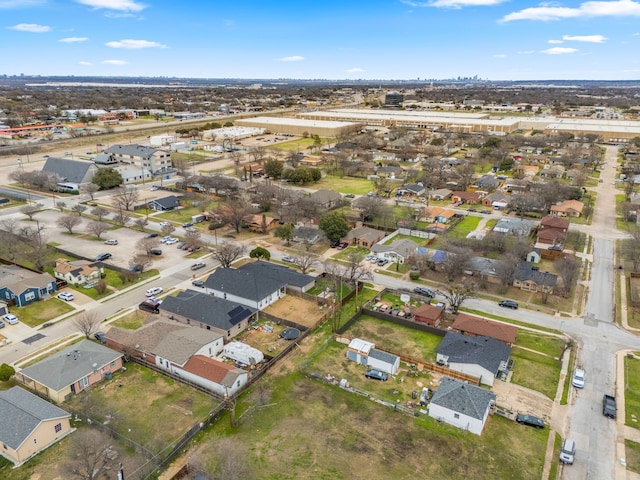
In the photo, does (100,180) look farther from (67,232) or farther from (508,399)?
(508,399)

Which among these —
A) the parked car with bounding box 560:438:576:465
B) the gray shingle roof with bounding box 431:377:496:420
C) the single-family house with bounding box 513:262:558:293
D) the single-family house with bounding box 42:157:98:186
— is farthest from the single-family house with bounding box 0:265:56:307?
the single-family house with bounding box 513:262:558:293

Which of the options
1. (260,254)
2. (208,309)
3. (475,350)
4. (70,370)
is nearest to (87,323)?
(70,370)

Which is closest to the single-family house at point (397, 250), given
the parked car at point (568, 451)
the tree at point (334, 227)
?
the tree at point (334, 227)

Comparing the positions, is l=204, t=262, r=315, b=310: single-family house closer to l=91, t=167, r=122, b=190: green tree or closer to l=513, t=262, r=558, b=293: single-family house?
l=513, t=262, r=558, b=293: single-family house

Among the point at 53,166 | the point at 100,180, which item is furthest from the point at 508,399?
the point at 53,166

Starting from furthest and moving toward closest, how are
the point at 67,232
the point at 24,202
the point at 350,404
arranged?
the point at 24,202 < the point at 67,232 < the point at 350,404

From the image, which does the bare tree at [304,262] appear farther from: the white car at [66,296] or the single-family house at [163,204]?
the single-family house at [163,204]

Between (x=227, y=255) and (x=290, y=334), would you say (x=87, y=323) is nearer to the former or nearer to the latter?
(x=227, y=255)
